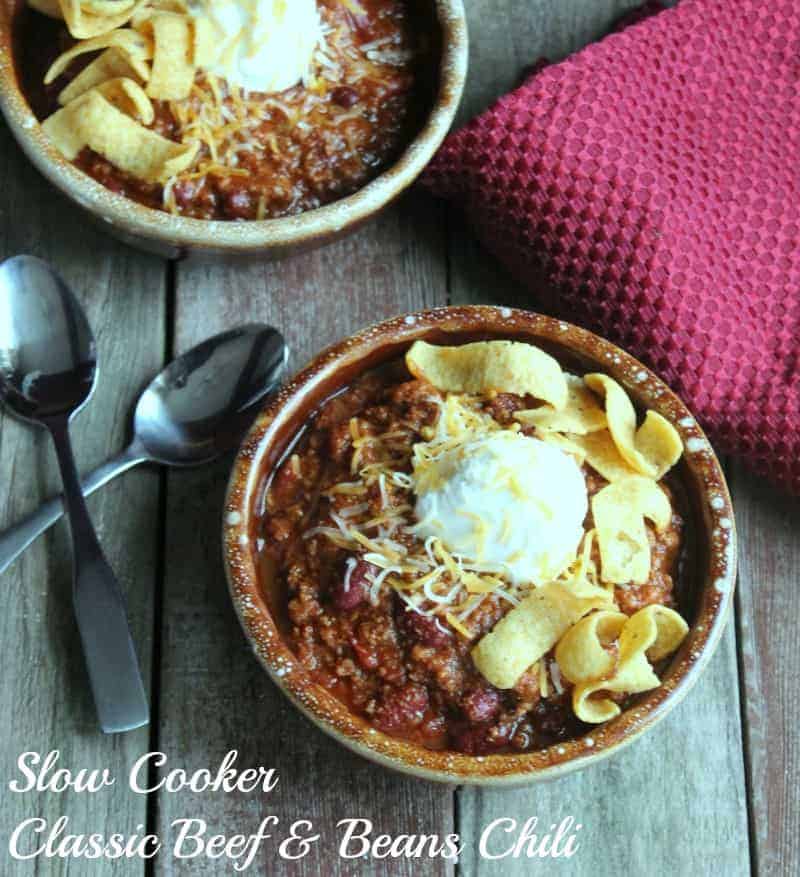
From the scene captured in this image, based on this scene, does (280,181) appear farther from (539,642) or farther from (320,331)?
(539,642)

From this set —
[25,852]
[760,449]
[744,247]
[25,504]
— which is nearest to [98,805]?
[25,852]

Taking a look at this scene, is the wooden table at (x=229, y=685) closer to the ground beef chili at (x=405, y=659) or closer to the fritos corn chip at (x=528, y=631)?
the ground beef chili at (x=405, y=659)

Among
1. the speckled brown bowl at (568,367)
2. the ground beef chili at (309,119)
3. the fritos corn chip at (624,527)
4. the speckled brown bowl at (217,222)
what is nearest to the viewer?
the speckled brown bowl at (568,367)

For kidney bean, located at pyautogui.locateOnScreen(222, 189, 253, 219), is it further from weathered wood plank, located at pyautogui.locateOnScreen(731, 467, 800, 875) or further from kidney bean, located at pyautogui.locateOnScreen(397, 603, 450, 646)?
weathered wood plank, located at pyautogui.locateOnScreen(731, 467, 800, 875)

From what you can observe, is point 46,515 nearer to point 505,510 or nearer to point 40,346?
point 40,346

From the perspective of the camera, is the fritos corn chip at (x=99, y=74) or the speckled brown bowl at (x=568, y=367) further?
the fritos corn chip at (x=99, y=74)

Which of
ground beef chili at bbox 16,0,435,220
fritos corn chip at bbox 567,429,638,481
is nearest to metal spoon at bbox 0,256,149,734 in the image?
ground beef chili at bbox 16,0,435,220

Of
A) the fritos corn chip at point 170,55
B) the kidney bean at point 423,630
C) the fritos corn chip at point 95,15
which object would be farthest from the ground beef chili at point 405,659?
the fritos corn chip at point 95,15
